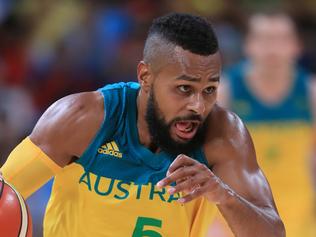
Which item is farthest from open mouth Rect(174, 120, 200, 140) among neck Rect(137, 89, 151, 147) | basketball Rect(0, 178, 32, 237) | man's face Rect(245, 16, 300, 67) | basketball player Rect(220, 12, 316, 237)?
man's face Rect(245, 16, 300, 67)

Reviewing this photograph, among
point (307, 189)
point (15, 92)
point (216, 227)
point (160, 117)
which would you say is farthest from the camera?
point (15, 92)

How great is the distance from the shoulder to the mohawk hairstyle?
37 cm

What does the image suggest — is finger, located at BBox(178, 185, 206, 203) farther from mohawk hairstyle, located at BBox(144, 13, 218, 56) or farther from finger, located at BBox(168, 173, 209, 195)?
mohawk hairstyle, located at BBox(144, 13, 218, 56)

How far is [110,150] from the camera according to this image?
3770 millimetres

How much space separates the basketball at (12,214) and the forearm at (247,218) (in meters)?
0.78

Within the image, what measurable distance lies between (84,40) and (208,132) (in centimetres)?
515

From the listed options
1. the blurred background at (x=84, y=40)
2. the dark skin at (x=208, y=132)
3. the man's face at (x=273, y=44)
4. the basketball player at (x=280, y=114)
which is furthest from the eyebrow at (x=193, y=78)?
the blurred background at (x=84, y=40)

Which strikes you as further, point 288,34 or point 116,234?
point 288,34

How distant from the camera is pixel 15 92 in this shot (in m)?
7.98

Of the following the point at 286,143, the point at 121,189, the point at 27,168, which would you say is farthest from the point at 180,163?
the point at 286,143

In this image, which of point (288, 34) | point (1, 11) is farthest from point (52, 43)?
point (288, 34)

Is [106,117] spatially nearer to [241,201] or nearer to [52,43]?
[241,201]

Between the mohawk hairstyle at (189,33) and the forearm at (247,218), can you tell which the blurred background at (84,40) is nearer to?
the mohawk hairstyle at (189,33)

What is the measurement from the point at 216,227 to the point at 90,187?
6.90 feet
